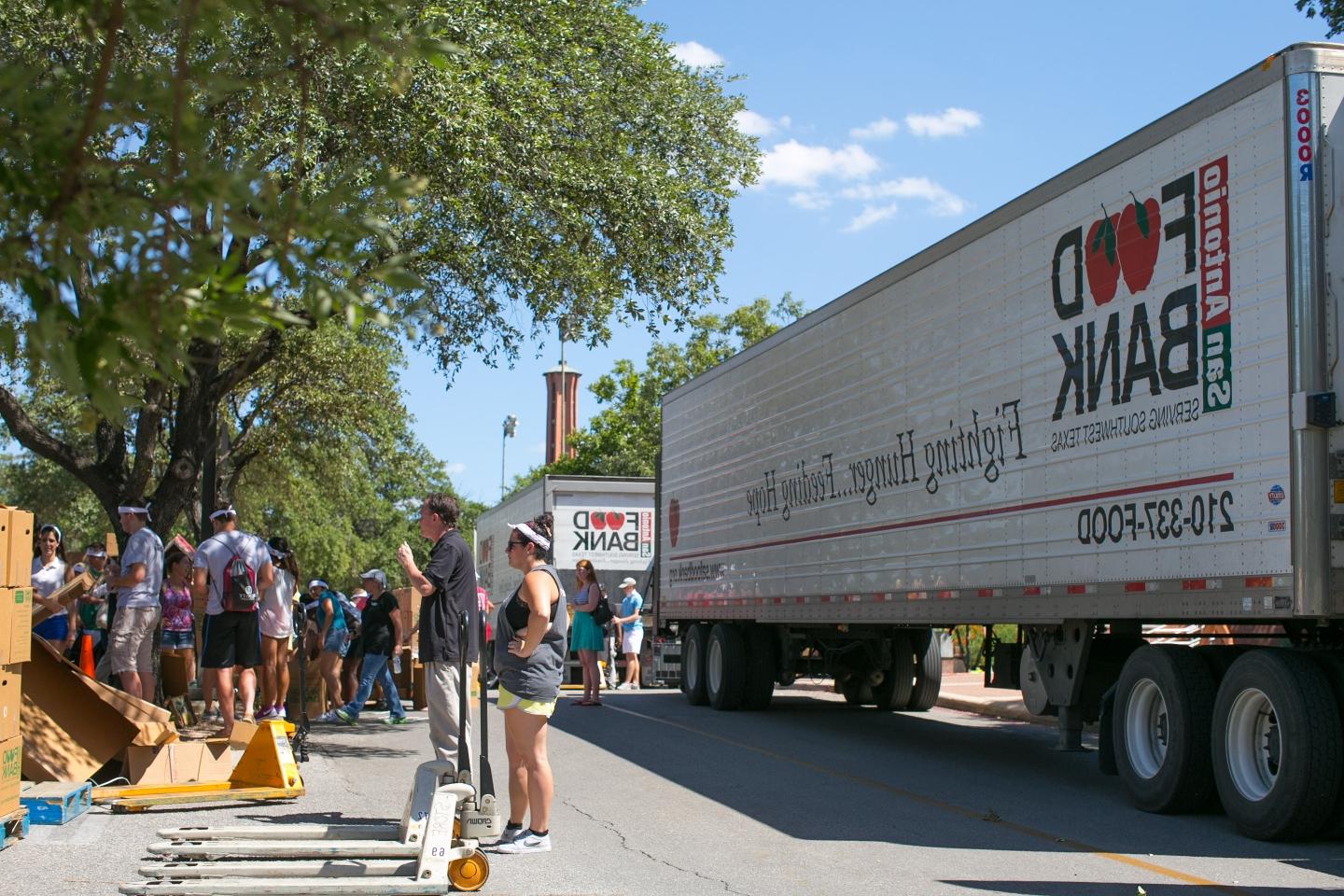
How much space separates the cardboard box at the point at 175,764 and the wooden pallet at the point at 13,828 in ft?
4.32

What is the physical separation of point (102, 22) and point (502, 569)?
25.7 meters

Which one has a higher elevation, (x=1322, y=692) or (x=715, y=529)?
(x=715, y=529)

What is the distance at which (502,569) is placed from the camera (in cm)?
2847

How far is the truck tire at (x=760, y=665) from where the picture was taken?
16922mm

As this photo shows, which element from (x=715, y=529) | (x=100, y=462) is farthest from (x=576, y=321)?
(x=100, y=462)

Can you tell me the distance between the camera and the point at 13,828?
7535mm

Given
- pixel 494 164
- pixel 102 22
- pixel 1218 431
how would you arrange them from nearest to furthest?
pixel 102 22 → pixel 1218 431 → pixel 494 164

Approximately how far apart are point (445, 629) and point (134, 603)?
4.56m

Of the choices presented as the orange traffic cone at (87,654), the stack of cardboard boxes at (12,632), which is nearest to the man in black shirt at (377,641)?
the orange traffic cone at (87,654)

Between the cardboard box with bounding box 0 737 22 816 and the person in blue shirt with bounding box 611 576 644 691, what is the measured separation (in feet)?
44.7

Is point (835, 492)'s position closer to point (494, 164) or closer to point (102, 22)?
point (494, 164)

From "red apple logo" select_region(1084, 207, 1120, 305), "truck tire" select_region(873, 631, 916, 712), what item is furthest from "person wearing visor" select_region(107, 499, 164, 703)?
"truck tire" select_region(873, 631, 916, 712)

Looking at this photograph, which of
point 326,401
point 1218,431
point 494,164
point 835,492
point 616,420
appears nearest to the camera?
point 1218,431

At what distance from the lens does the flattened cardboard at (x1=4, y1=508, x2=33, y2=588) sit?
753 cm
